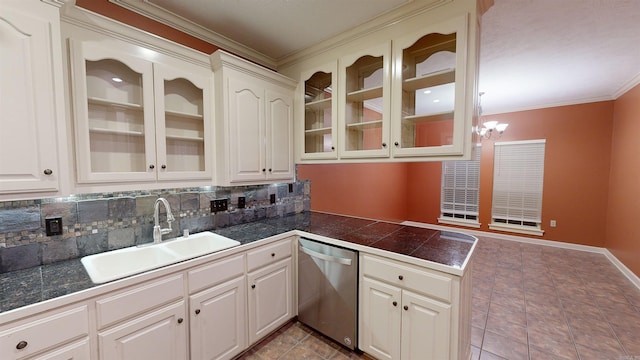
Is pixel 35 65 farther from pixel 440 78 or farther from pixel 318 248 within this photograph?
pixel 440 78

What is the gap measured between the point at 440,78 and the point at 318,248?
1563 mm

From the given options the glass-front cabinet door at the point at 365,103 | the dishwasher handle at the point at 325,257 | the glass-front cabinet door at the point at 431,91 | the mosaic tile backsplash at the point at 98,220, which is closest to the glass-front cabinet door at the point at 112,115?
the mosaic tile backsplash at the point at 98,220

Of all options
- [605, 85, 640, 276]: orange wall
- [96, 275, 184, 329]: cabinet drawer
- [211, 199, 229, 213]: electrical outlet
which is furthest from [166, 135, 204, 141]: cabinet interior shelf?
[605, 85, 640, 276]: orange wall

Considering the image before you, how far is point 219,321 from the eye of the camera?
167 cm

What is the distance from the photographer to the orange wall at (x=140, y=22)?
1610 mm

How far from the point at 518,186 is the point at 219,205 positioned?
534 cm

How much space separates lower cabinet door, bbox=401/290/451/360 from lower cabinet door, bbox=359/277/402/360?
0.05 meters

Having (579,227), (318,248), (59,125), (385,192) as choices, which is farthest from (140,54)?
(579,227)

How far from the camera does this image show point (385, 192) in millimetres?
4898

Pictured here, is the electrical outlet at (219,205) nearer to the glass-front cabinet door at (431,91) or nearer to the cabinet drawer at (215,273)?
the cabinet drawer at (215,273)

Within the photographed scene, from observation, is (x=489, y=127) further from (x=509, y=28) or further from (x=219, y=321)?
(x=219, y=321)

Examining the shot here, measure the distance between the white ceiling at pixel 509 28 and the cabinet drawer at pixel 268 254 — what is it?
182cm

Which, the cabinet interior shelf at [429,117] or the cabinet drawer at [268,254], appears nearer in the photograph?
the cabinet interior shelf at [429,117]

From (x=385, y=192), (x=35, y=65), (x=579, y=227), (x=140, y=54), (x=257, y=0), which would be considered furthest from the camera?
(x=385, y=192)
